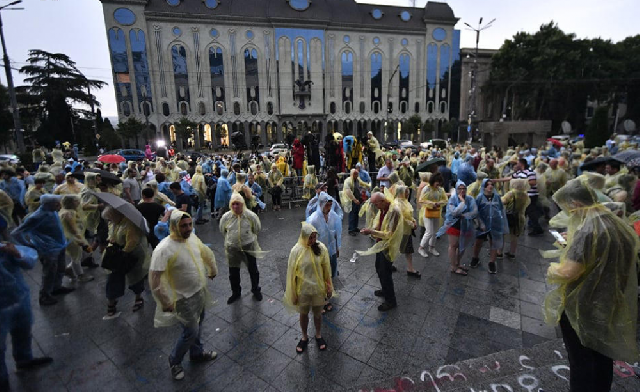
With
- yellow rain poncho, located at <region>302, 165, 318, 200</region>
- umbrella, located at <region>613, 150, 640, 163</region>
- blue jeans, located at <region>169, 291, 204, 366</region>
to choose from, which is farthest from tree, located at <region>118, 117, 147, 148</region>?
umbrella, located at <region>613, 150, 640, 163</region>

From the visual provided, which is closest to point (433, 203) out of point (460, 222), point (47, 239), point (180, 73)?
point (460, 222)

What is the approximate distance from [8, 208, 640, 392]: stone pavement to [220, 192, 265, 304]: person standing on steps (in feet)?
1.57

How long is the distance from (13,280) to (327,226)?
3.65 meters

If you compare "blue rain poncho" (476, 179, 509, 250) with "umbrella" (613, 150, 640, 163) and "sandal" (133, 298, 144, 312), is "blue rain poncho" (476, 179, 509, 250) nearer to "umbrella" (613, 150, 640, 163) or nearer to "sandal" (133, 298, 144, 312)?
"umbrella" (613, 150, 640, 163)

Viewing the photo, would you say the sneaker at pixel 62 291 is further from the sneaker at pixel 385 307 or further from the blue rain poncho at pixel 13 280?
the sneaker at pixel 385 307

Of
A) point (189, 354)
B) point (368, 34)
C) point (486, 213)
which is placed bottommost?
point (189, 354)

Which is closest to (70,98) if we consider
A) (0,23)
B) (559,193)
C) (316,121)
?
(0,23)

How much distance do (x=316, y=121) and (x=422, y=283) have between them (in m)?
40.8

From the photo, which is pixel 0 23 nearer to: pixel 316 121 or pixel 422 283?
pixel 422 283

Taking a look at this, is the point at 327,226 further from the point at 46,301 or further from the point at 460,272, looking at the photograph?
the point at 46,301

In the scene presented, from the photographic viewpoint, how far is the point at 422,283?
528cm

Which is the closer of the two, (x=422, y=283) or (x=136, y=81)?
(x=422, y=283)

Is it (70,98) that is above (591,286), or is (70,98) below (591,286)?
above

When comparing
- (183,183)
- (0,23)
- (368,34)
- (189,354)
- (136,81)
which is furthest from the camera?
(368,34)
